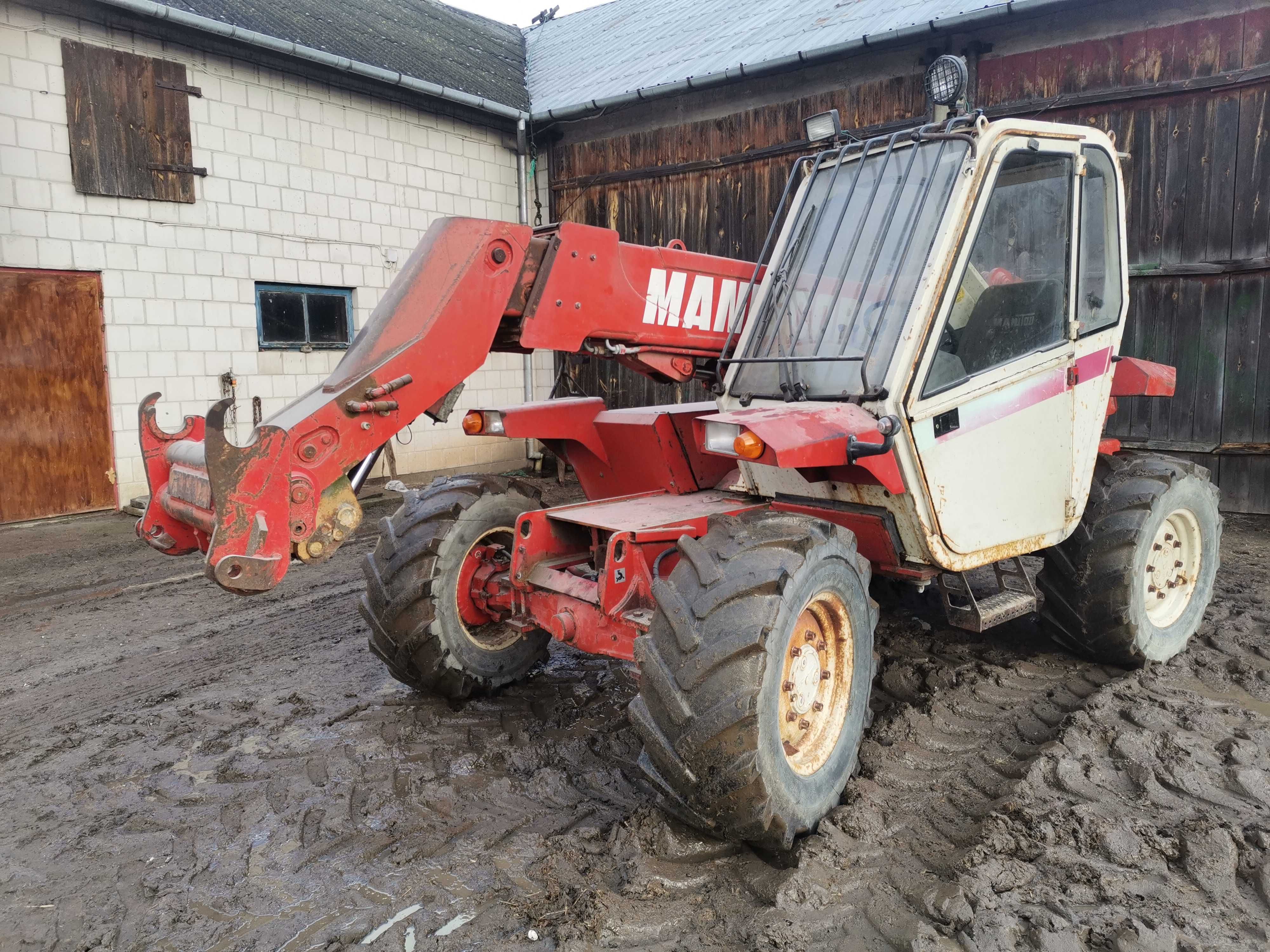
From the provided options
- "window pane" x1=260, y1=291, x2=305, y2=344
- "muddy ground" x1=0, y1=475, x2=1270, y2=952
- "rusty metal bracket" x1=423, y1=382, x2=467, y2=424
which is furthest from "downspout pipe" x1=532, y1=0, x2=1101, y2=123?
"rusty metal bracket" x1=423, y1=382, x2=467, y2=424

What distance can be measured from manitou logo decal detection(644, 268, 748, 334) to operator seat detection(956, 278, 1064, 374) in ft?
3.29

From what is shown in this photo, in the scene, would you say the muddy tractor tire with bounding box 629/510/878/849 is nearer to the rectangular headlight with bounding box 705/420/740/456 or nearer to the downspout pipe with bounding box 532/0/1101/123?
the rectangular headlight with bounding box 705/420/740/456

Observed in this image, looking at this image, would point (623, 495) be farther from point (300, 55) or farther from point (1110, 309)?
point (300, 55)

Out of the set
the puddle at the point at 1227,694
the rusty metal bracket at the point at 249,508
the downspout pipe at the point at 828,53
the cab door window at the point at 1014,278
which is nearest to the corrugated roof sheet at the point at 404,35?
the downspout pipe at the point at 828,53

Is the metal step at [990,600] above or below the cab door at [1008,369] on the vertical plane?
below

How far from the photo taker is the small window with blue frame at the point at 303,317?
988cm

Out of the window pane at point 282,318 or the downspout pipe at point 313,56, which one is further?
the window pane at point 282,318

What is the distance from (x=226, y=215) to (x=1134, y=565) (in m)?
9.11

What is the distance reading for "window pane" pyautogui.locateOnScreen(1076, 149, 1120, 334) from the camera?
4.02 meters

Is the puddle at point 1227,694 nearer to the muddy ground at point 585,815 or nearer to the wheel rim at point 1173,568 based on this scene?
the muddy ground at point 585,815

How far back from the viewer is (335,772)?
12.0 ft

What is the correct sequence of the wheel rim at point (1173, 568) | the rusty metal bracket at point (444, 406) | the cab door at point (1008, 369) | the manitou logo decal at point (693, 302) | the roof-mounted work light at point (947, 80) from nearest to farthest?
the rusty metal bracket at point (444, 406) < the cab door at point (1008, 369) < the manitou logo decal at point (693, 302) < the roof-mounted work light at point (947, 80) < the wheel rim at point (1173, 568)

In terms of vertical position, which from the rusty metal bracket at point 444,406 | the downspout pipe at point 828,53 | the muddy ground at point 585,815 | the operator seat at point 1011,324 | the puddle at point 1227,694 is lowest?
the muddy ground at point 585,815

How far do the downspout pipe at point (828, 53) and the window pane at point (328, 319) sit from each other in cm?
381
